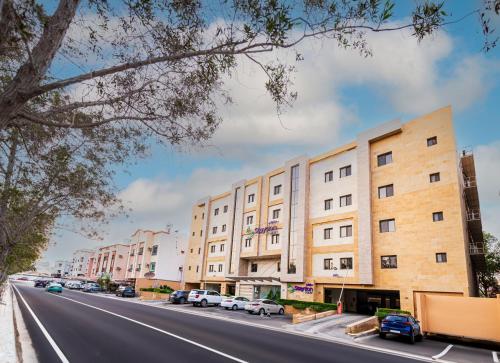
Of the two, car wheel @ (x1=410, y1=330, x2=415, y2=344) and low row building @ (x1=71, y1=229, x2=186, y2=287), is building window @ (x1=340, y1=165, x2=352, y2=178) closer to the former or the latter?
car wheel @ (x1=410, y1=330, x2=415, y2=344)

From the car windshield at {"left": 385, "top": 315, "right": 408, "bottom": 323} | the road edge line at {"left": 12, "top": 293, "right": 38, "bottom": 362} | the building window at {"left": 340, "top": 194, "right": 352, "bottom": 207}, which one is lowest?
the road edge line at {"left": 12, "top": 293, "right": 38, "bottom": 362}

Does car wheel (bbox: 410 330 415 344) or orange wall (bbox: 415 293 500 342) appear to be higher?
orange wall (bbox: 415 293 500 342)

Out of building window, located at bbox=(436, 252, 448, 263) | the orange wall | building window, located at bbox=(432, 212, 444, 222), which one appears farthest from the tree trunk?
building window, located at bbox=(432, 212, 444, 222)

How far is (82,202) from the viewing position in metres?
16.1

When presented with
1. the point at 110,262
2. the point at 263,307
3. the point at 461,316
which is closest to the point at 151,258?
the point at 110,262

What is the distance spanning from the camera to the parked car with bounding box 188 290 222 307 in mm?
38188

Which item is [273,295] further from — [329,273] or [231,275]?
[329,273]

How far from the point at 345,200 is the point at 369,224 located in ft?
14.0

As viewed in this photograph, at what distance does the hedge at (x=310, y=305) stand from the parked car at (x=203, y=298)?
26.7ft

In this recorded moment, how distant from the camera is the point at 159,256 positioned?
70.1 metres

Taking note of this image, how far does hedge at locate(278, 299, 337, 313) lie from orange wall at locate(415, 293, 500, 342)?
9.97m

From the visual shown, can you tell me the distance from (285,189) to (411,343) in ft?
82.0

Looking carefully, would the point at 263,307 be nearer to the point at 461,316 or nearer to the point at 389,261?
the point at 389,261

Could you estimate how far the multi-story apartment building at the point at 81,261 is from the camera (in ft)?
411
